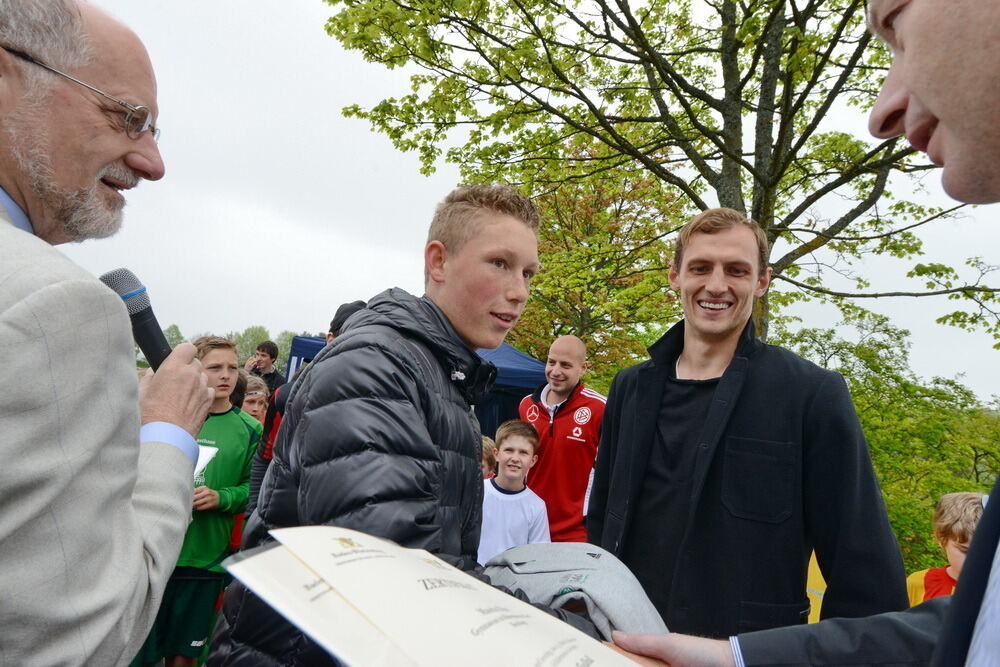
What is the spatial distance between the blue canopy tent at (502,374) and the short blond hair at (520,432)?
530 cm

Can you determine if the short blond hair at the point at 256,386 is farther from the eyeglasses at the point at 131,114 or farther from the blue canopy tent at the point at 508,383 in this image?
the eyeglasses at the point at 131,114

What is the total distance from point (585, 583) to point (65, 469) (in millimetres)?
929

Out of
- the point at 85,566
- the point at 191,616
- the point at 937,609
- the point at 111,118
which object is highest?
the point at 111,118

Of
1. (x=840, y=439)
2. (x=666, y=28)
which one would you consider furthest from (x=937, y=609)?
(x=666, y=28)

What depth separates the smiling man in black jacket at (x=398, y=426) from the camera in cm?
137

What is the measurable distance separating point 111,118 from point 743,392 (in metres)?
2.29

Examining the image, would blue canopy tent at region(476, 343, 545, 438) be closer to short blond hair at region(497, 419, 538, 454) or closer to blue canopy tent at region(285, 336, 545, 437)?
blue canopy tent at region(285, 336, 545, 437)

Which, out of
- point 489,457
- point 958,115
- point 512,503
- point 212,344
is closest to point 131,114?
point 958,115

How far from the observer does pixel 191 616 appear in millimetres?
4438

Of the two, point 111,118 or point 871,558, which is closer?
point 111,118

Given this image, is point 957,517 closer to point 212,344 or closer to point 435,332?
point 435,332

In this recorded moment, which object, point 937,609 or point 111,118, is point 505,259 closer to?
point 111,118

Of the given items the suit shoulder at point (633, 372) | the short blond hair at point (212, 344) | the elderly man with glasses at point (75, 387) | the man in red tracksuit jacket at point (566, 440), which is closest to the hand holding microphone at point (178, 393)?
the elderly man with glasses at point (75, 387)

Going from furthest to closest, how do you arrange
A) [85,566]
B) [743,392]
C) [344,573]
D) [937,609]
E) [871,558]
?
[743,392] < [871,558] < [937,609] < [85,566] < [344,573]
